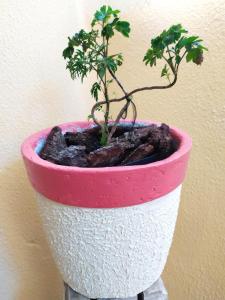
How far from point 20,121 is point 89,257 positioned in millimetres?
320

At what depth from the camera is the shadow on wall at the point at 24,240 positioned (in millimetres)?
601

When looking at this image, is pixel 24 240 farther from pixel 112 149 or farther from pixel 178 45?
pixel 178 45

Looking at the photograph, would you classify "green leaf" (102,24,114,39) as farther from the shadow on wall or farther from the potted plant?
the shadow on wall

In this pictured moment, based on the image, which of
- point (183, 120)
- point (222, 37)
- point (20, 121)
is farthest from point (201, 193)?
point (20, 121)

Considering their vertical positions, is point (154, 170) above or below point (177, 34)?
below

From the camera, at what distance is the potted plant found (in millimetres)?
363

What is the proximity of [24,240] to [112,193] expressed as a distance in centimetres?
39

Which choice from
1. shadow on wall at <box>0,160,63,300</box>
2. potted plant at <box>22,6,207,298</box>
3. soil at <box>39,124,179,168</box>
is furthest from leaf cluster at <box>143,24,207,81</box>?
shadow on wall at <box>0,160,63,300</box>

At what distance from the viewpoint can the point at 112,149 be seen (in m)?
0.42

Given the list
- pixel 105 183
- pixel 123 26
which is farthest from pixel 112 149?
pixel 123 26

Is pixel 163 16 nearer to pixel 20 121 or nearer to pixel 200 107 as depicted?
pixel 200 107

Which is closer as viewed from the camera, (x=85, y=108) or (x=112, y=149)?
(x=112, y=149)

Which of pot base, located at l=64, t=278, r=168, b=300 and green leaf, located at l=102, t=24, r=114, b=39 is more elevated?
green leaf, located at l=102, t=24, r=114, b=39

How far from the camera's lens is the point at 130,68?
2.38 feet
